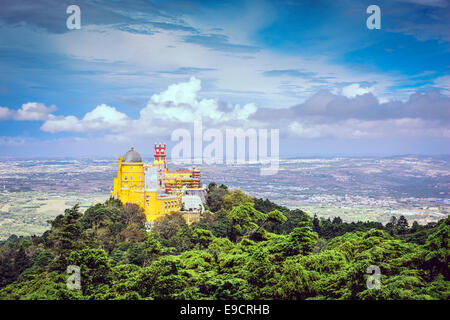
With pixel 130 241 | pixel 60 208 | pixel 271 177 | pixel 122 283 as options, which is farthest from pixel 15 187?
pixel 122 283

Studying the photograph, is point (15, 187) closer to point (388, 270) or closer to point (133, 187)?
point (133, 187)

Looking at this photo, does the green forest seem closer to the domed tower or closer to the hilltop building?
the hilltop building

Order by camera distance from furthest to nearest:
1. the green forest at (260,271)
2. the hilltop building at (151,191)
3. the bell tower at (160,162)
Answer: the bell tower at (160,162) → the hilltop building at (151,191) → the green forest at (260,271)

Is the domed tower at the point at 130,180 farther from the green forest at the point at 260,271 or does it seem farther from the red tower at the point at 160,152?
the green forest at the point at 260,271

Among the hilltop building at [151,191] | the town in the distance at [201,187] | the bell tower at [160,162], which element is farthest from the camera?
the bell tower at [160,162]

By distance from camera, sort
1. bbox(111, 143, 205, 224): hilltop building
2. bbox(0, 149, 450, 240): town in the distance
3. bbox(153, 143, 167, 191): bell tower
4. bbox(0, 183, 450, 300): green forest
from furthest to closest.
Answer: bbox(153, 143, 167, 191): bell tower < bbox(0, 149, 450, 240): town in the distance < bbox(111, 143, 205, 224): hilltop building < bbox(0, 183, 450, 300): green forest

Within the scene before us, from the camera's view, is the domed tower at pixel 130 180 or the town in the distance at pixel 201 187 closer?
the domed tower at pixel 130 180

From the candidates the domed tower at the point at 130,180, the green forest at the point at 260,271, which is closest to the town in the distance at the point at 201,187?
the domed tower at the point at 130,180

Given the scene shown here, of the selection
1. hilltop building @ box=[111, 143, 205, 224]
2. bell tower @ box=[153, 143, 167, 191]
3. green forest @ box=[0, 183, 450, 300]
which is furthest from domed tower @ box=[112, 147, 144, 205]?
green forest @ box=[0, 183, 450, 300]
